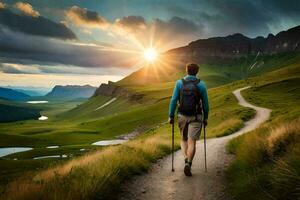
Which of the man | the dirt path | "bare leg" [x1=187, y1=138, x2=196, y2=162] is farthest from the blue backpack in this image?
the dirt path

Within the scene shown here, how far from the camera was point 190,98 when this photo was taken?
12.2 metres

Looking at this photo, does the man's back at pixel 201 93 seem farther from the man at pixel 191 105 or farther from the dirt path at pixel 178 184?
the dirt path at pixel 178 184

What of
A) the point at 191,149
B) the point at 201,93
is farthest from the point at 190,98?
the point at 191,149

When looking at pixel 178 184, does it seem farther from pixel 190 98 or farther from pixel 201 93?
pixel 201 93

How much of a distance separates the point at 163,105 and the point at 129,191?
128 m

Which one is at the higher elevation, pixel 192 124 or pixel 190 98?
pixel 190 98

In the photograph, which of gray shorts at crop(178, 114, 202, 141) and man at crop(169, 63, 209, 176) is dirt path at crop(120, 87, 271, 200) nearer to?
man at crop(169, 63, 209, 176)

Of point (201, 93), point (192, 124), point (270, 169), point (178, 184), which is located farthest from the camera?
point (192, 124)

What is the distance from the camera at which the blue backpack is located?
12.1 meters

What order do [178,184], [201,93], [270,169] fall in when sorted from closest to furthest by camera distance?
[270,169], [178,184], [201,93]

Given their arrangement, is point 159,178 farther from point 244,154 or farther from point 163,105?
point 163,105

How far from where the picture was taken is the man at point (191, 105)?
1216 centimetres

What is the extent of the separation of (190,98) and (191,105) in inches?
9.7

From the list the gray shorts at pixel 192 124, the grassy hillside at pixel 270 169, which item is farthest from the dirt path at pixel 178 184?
the gray shorts at pixel 192 124
